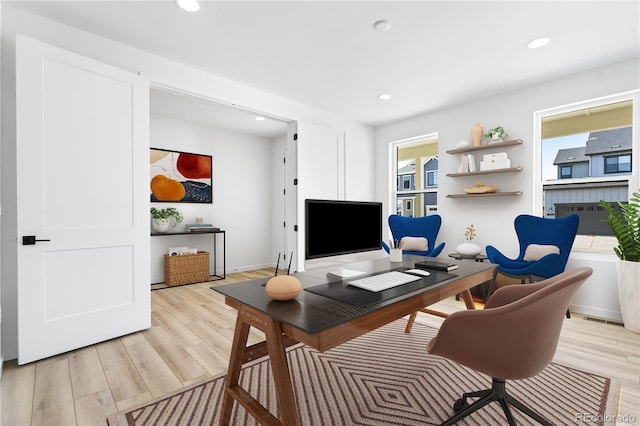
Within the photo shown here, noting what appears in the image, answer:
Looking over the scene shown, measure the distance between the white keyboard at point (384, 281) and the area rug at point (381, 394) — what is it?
71 centimetres

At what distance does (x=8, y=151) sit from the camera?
86.2 inches

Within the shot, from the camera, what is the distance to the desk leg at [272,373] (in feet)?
3.56

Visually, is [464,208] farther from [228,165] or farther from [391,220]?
[228,165]

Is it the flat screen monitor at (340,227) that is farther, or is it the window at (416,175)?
the window at (416,175)

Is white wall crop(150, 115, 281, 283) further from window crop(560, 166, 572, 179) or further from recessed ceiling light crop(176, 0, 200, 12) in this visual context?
window crop(560, 166, 572, 179)

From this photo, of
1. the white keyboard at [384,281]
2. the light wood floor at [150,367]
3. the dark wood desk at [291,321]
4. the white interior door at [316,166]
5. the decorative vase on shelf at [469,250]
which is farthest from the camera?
the white interior door at [316,166]

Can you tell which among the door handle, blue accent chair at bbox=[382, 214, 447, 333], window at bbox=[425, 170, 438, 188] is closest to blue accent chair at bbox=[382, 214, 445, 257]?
blue accent chair at bbox=[382, 214, 447, 333]

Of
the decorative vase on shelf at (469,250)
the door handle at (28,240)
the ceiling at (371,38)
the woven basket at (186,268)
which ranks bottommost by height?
the woven basket at (186,268)

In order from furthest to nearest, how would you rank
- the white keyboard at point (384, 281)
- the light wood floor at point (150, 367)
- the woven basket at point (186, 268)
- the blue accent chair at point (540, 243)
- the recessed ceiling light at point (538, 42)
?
the woven basket at point (186, 268), the blue accent chair at point (540, 243), the recessed ceiling light at point (538, 42), the light wood floor at point (150, 367), the white keyboard at point (384, 281)

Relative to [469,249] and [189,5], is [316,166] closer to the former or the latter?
[469,249]

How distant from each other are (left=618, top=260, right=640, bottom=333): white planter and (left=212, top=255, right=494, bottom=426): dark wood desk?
2085 millimetres

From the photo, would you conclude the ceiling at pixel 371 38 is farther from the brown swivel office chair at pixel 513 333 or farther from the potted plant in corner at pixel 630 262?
the brown swivel office chair at pixel 513 333

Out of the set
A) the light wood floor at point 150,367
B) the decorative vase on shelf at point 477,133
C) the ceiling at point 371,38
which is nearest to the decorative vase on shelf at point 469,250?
the light wood floor at point 150,367

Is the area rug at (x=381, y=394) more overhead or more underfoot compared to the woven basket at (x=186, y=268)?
more underfoot
